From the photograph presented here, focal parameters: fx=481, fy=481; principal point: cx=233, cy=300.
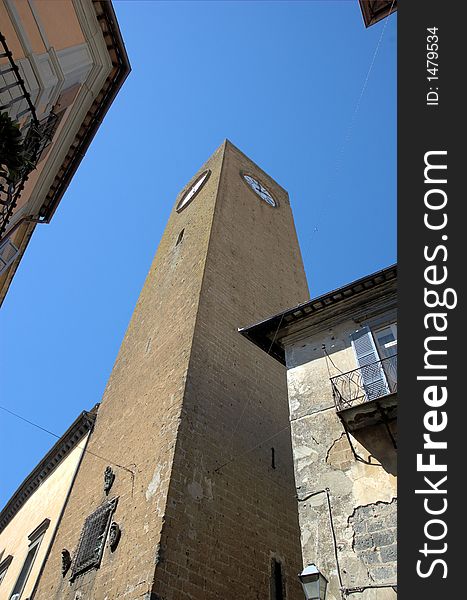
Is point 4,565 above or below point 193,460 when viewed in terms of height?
above

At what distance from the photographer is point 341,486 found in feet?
18.6

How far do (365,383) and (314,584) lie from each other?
2.47 meters

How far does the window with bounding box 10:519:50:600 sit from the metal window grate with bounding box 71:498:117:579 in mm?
4050

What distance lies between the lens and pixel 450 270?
12.9 feet

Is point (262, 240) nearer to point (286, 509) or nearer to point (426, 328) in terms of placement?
point (286, 509)

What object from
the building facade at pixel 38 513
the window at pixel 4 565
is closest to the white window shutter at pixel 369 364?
the building facade at pixel 38 513

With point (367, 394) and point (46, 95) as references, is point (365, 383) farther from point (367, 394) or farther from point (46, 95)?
point (46, 95)

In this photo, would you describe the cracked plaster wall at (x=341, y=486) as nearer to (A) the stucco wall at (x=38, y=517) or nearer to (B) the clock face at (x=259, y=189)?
(A) the stucco wall at (x=38, y=517)

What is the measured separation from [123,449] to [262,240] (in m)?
9.10

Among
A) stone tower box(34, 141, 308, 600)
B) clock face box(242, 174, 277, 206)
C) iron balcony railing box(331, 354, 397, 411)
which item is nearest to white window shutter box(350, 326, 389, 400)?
iron balcony railing box(331, 354, 397, 411)

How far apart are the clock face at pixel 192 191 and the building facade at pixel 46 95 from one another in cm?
951

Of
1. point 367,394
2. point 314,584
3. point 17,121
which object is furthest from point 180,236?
point 314,584

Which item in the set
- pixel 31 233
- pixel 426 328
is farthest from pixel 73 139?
pixel 426 328

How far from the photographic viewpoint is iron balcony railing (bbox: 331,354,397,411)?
19.9 feet
